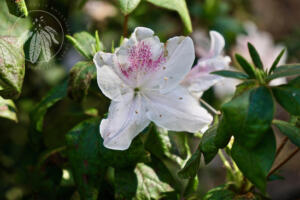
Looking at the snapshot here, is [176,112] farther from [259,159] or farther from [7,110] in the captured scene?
[7,110]

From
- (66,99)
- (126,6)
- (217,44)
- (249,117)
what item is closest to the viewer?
(249,117)

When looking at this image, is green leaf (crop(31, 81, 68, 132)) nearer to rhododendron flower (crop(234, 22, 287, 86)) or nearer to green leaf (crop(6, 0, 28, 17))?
green leaf (crop(6, 0, 28, 17))

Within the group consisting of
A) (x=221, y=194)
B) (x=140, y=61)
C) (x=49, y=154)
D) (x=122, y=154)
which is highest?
(x=140, y=61)

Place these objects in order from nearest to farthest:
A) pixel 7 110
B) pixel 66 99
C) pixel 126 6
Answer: pixel 126 6 → pixel 7 110 → pixel 66 99

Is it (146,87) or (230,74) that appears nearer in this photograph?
(230,74)

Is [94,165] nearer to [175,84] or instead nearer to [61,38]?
[175,84]

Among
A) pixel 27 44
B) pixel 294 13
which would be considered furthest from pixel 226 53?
pixel 294 13

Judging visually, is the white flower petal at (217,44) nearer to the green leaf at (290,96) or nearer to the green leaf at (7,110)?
the green leaf at (290,96)

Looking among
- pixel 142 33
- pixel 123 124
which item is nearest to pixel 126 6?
pixel 142 33
